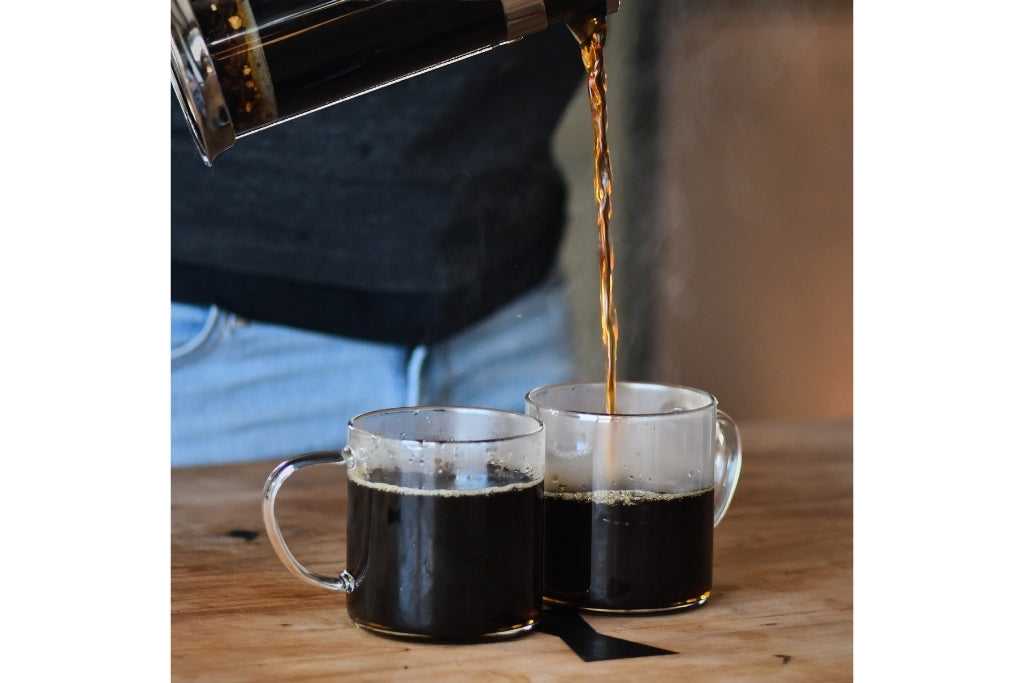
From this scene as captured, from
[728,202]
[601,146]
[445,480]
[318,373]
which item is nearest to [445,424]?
[445,480]

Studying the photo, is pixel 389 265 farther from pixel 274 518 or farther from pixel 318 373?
pixel 274 518

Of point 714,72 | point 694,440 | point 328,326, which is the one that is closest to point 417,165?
point 328,326

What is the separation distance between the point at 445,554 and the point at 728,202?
72 cm

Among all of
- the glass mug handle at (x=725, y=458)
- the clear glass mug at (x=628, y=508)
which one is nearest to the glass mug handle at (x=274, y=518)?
the clear glass mug at (x=628, y=508)

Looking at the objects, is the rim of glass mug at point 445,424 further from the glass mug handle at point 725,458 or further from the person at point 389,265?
the person at point 389,265

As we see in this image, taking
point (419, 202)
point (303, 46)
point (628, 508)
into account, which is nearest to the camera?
point (303, 46)

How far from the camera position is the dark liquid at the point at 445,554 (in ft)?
2.19

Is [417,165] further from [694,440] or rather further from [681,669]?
[681,669]

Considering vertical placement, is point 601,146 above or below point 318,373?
above

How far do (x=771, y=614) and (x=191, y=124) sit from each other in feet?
1.40

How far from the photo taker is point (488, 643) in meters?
0.69

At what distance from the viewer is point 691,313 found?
→ 1282 mm

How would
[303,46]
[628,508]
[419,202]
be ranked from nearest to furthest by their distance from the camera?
[303,46], [628,508], [419,202]

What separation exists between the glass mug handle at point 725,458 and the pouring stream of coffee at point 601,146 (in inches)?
2.8
